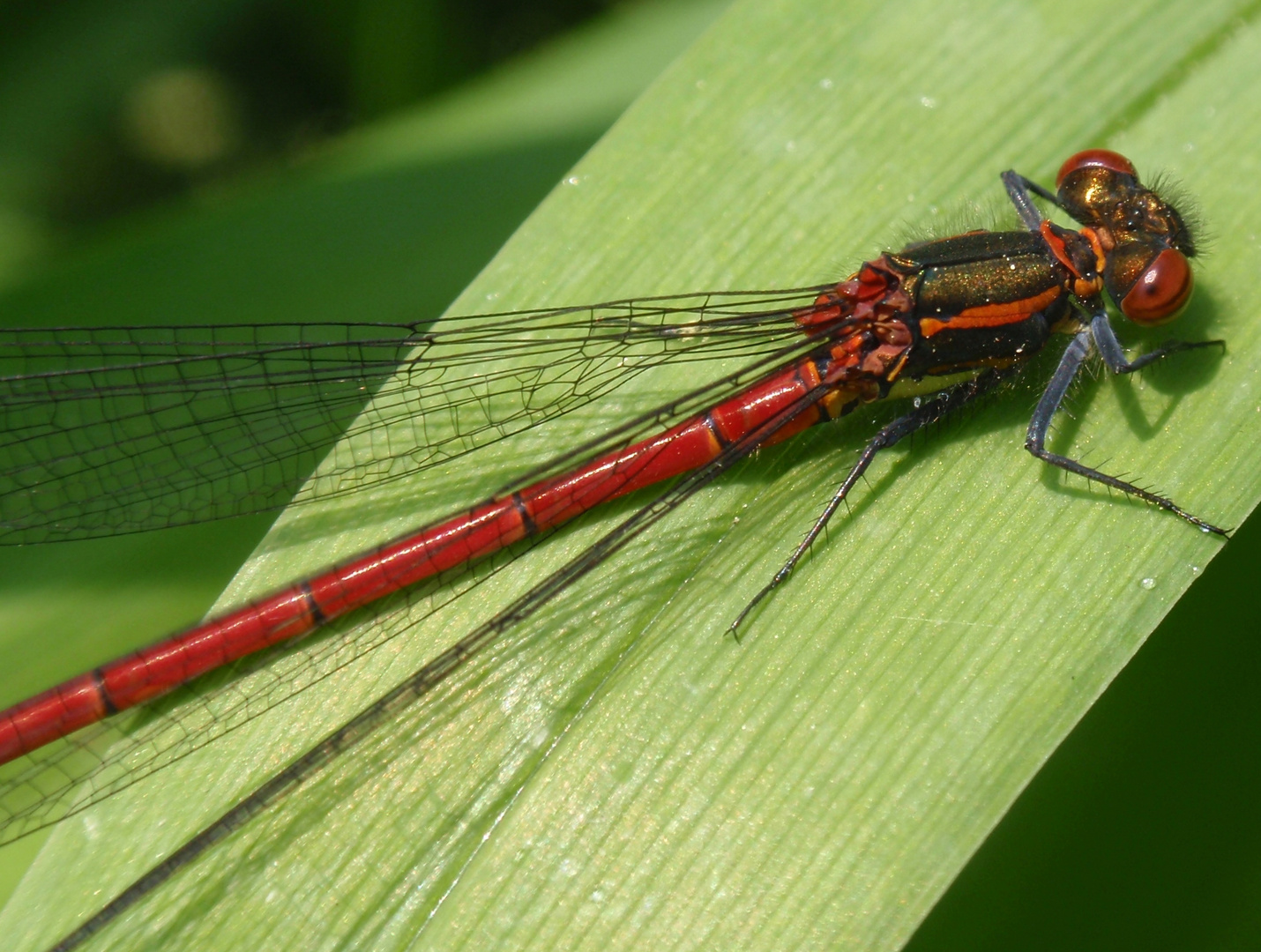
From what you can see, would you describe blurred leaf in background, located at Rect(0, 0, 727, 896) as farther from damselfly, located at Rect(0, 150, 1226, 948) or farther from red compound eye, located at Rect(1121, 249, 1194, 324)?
red compound eye, located at Rect(1121, 249, 1194, 324)

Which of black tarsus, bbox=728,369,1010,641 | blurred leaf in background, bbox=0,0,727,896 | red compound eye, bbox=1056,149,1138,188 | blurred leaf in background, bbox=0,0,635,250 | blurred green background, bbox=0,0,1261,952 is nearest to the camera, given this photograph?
blurred green background, bbox=0,0,1261,952

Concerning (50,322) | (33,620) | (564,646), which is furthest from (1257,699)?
(50,322)

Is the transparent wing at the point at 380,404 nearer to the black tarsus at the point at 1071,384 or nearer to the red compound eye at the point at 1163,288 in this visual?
the black tarsus at the point at 1071,384

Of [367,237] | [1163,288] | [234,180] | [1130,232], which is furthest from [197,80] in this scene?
[1163,288]

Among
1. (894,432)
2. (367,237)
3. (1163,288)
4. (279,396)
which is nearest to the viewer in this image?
(1163,288)

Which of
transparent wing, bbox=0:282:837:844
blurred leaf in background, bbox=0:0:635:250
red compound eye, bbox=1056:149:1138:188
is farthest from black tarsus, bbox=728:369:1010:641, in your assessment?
blurred leaf in background, bbox=0:0:635:250

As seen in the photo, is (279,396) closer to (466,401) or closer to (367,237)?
(466,401)

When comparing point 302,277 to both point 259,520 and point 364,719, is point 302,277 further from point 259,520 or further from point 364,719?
point 364,719

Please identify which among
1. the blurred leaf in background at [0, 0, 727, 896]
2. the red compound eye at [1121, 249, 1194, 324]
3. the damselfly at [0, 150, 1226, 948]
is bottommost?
the red compound eye at [1121, 249, 1194, 324]
